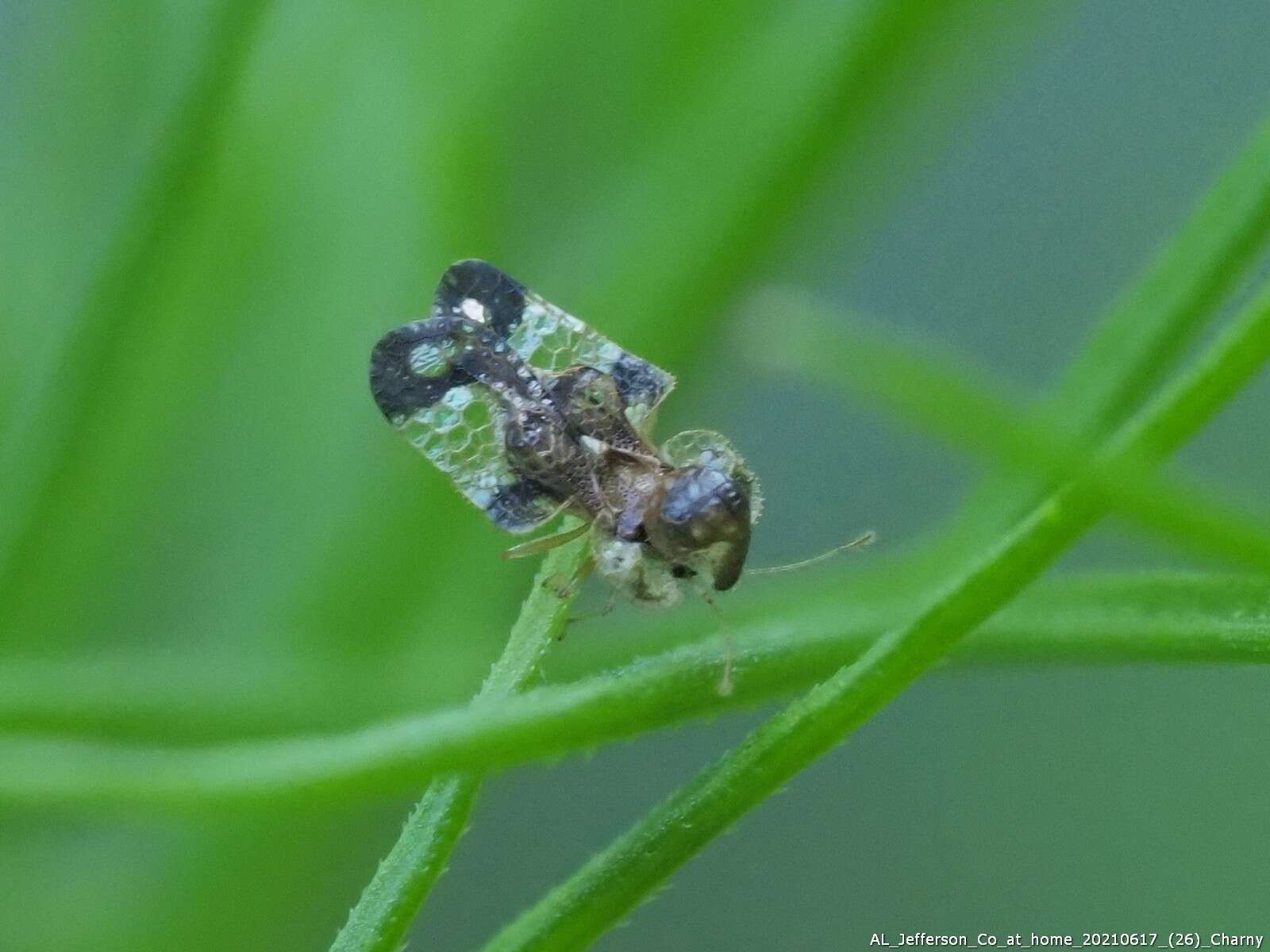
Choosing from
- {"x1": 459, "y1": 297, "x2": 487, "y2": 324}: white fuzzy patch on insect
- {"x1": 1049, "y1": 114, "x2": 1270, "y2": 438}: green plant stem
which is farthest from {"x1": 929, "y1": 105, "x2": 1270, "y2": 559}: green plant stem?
{"x1": 459, "y1": 297, "x2": 487, "y2": 324}: white fuzzy patch on insect

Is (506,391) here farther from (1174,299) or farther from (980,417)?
(1174,299)

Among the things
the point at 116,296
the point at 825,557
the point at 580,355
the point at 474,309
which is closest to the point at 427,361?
the point at 474,309

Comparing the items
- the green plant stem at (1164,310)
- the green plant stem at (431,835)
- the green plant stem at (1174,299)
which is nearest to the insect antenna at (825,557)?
the green plant stem at (1164,310)

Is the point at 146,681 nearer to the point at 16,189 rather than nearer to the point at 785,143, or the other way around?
the point at 16,189

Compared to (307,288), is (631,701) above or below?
above

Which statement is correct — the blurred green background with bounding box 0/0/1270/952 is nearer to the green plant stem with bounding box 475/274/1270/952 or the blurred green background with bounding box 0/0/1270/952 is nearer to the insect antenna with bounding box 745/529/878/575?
the insect antenna with bounding box 745/529/878/575

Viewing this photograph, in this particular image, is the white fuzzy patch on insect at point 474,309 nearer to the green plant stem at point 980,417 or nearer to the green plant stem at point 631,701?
the green plant stem at point 980,417
